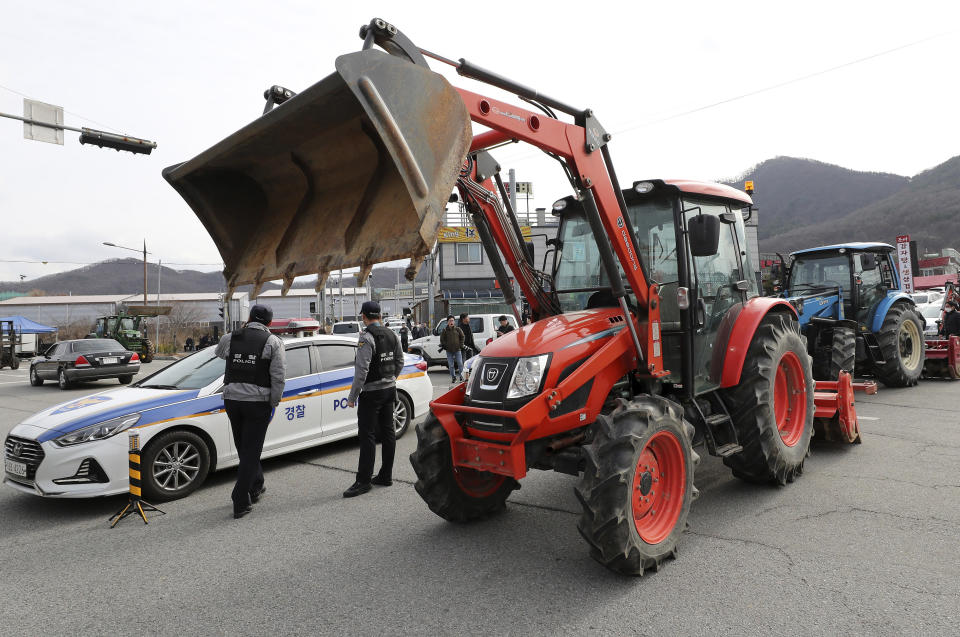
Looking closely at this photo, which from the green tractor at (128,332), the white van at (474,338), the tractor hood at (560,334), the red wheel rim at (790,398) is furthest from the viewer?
the green tractor at (128,332)

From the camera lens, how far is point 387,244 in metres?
3.41

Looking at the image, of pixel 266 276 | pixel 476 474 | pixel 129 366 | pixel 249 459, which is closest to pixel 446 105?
pixel 266 276

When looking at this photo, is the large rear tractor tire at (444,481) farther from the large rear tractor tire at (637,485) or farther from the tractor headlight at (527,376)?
the large rear tractor tire at (637,485)

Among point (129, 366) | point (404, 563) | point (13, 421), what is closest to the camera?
point (404, 563)

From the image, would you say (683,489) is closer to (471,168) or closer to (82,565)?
(471,168)

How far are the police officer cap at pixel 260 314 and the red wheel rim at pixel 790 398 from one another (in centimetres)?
488

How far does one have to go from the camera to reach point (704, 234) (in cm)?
445

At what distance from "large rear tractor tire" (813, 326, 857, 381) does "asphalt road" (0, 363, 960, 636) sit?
12.7 feet

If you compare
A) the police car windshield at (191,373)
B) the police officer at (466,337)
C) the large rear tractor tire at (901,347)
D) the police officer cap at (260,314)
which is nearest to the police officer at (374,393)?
the police officer cap at (260,314)

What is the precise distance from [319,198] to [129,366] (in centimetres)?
1747

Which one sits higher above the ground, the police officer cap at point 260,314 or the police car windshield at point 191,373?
the police officer cap at point 260,314

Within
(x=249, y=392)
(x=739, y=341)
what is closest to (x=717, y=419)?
(x=739, y=341)

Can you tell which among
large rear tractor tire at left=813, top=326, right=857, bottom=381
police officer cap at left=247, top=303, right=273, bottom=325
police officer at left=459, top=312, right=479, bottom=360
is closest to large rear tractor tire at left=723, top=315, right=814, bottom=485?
police officer cap at left=247, top=303, right=273, bottom=325

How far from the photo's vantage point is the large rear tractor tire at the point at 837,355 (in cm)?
981
